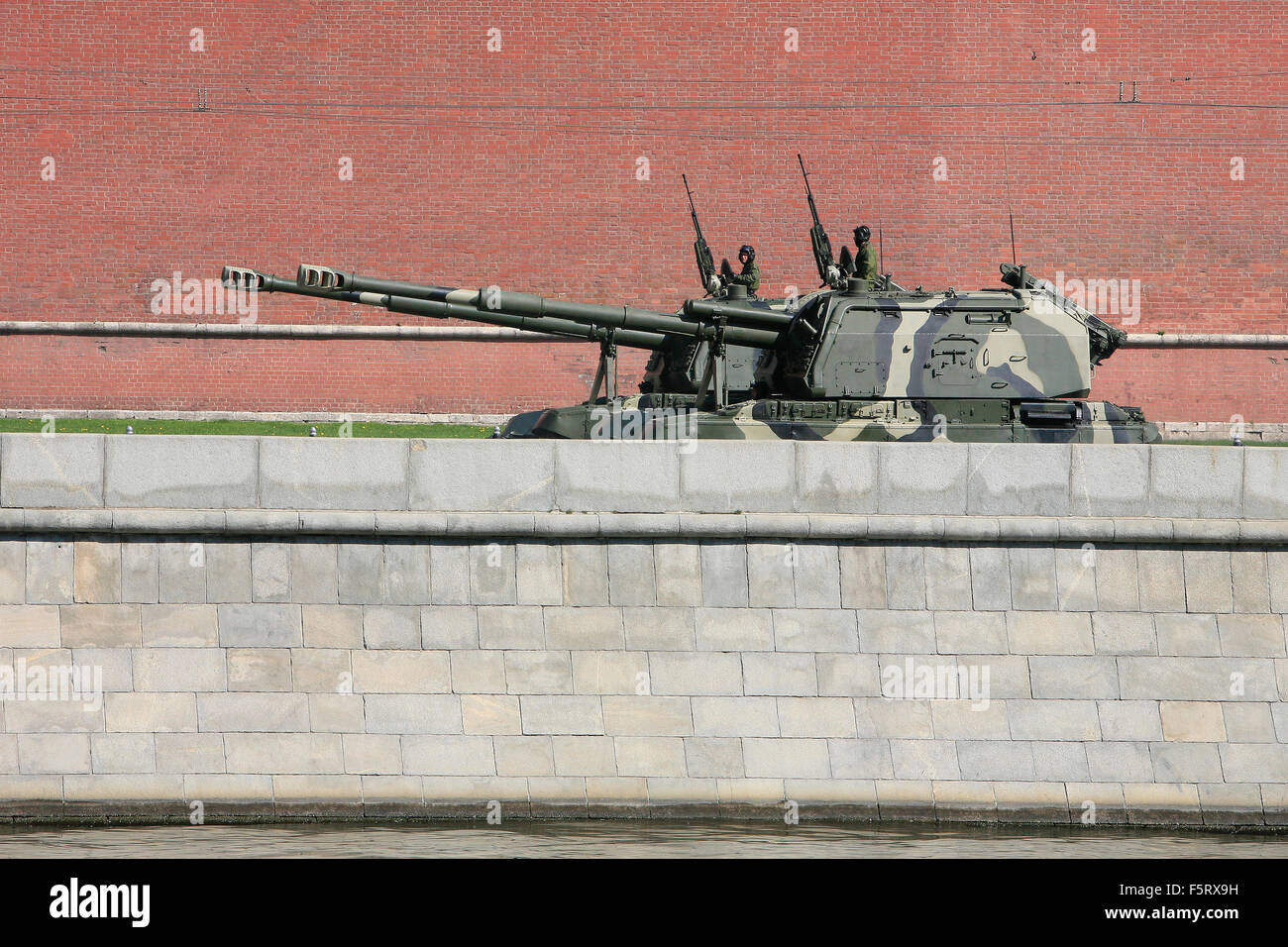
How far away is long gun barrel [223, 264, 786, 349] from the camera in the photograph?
558 inches

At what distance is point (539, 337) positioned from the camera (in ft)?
80.9

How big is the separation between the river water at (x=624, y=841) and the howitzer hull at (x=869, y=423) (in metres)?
3.83

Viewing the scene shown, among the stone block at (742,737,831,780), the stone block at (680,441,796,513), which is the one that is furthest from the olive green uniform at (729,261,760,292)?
the stone block at (742,737,831,780)

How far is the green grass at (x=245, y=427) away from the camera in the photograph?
21.9 meters

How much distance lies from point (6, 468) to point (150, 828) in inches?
104

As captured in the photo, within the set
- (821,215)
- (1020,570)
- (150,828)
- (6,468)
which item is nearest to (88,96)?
(821,215)

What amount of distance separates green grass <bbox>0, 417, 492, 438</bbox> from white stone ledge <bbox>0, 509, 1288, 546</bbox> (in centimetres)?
1177

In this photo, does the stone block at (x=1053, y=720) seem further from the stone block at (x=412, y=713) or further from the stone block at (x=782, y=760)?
the stone block at (x=412, y=713)

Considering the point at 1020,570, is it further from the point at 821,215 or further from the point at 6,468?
the point at 821,215

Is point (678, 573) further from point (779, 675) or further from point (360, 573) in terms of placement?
point (360, 573)

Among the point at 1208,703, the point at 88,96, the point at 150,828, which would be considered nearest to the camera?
the point at 150,828

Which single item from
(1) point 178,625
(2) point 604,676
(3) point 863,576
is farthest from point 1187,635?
(1) point 178,625

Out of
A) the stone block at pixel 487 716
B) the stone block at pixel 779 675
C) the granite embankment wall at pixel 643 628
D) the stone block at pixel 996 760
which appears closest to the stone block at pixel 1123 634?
the granite embankment wall at pixel 643 628

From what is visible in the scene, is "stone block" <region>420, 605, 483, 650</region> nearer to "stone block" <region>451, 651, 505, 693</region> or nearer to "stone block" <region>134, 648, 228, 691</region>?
"stone block" <region>451, 651, 505, 693</region>
